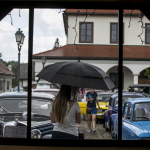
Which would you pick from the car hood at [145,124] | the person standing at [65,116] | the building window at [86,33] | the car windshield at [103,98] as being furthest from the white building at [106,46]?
the person standing at [65,116]

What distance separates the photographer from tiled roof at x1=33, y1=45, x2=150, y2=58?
19.2 meters

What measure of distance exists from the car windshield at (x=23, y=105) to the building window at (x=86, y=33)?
54.0 feet

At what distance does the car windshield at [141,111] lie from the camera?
183 inches

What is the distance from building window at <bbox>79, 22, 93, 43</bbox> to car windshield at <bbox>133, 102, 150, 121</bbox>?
16.3m

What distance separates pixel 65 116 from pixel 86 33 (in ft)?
63.9

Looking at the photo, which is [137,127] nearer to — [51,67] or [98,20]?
[51,67]

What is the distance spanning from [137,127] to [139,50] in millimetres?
17391

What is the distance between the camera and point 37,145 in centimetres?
→ 276

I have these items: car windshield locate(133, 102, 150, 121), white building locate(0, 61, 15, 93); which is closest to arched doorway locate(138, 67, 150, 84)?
white building locate(0, 61, 15, 93)

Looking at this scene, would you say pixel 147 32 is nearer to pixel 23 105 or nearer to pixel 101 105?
pixel 101 105

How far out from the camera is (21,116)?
4.35 meters

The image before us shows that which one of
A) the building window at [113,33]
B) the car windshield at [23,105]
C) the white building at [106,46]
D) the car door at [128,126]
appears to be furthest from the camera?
the building window at [113,33]

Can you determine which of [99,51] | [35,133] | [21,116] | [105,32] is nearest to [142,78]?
[99,51]

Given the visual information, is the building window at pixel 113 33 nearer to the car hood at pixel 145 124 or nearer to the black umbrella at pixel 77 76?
the car hood at pixel 145 124
